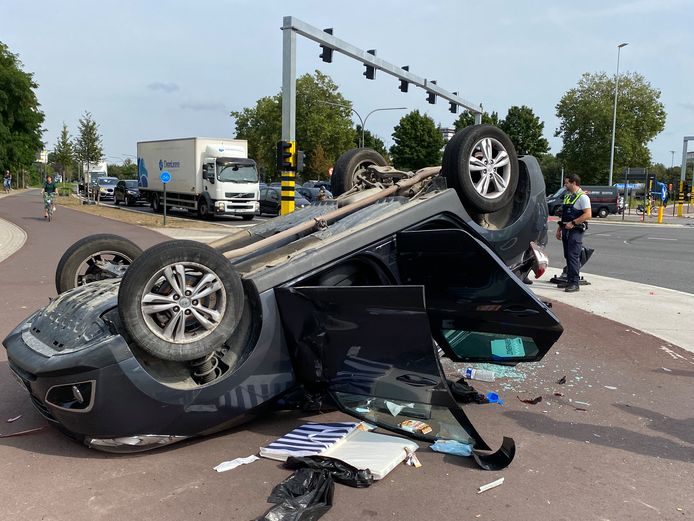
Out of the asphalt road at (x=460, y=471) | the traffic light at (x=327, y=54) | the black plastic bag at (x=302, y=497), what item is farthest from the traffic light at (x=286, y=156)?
the black plastic bag at (x=302, y=497)

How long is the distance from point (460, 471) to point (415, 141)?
6182cm

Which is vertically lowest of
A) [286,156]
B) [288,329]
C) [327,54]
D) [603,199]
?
[288,329]

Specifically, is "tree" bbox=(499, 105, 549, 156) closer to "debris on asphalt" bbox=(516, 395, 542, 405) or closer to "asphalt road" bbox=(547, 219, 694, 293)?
"asphalt road" bbox=(547, 219, 694, 293)

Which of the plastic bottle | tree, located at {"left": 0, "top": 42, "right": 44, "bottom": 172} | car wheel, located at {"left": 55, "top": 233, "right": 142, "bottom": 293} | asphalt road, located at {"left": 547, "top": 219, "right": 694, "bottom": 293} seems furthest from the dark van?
tree, located at {"left": 0, "top": 42, "right": 44, "bottom": 172}

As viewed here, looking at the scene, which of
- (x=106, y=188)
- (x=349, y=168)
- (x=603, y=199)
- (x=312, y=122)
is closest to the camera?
(x=349, y=168)

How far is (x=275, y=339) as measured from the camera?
3.73 m

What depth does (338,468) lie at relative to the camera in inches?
131

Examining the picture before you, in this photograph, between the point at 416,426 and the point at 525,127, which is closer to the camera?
the point at 416,426

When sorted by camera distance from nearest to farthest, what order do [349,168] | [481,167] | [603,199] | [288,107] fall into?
1. [481,167]
2. [349,168]
3. [288,107]
4. [603,199]

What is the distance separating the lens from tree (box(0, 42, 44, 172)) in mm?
55544

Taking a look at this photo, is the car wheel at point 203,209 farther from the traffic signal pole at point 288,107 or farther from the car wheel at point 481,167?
the car wheel at point 481,167

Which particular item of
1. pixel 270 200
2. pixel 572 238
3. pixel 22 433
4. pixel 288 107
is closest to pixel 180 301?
pixel 22 433

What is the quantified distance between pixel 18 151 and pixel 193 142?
38495mm

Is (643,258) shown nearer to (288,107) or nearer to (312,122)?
(288,107)
